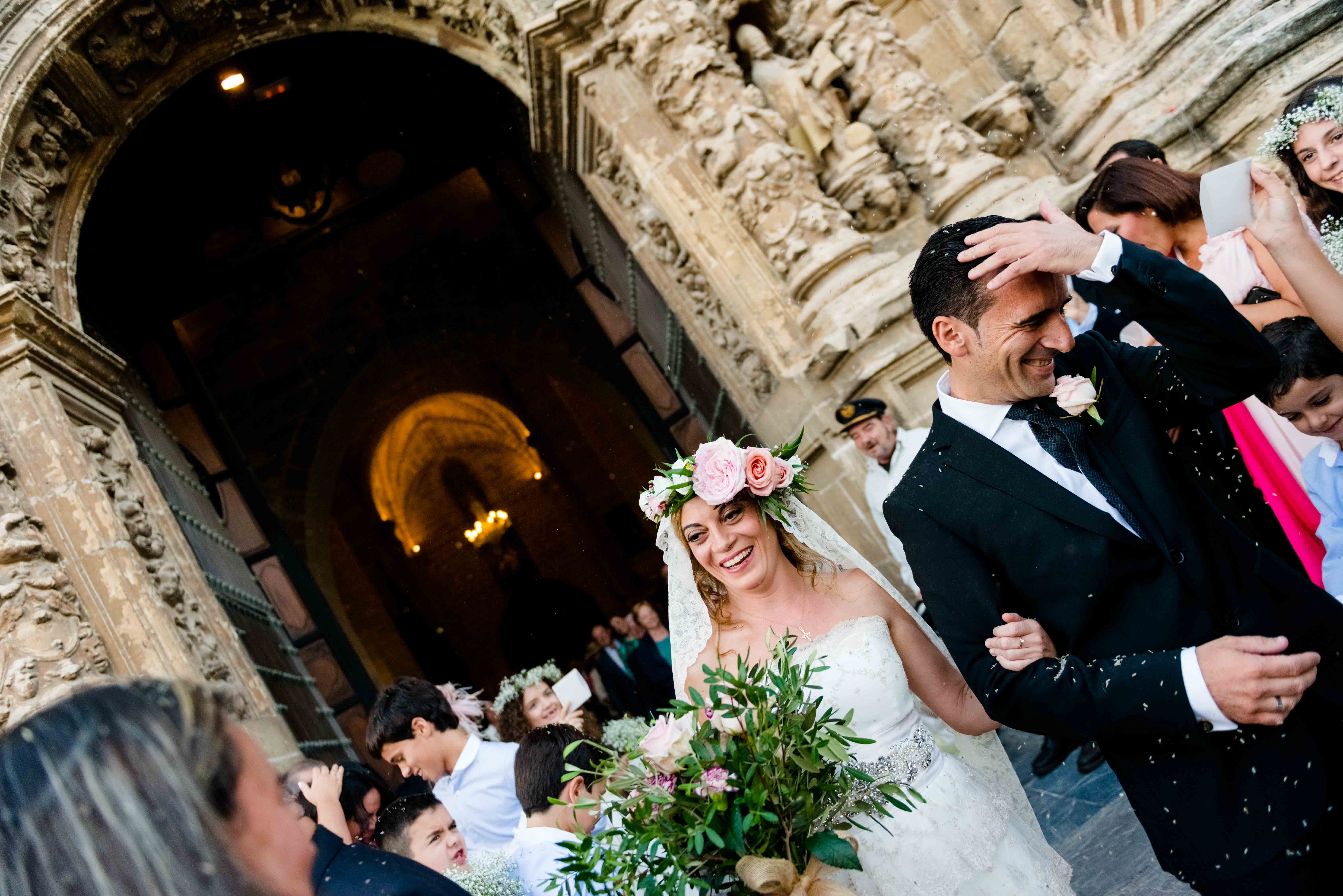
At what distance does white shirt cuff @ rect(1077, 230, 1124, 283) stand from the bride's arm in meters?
1.06

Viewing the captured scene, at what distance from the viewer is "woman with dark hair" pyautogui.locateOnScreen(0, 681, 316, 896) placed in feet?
2.87

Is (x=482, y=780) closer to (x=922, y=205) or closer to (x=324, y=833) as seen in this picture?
(x=324, y=833)

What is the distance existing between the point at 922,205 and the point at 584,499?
12.7 m

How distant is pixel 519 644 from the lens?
1855cm

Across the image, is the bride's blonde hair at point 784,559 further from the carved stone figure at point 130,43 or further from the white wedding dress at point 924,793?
the carved stone figure at point 130,43

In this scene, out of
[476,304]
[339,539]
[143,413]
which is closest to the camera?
[143,413]

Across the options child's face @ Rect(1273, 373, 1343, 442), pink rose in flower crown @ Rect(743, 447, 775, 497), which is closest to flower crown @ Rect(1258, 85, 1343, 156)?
child's face @ Rect(1273, 373, 1343, 442)

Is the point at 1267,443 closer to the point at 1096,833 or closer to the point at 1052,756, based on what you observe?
the point at 1096,833

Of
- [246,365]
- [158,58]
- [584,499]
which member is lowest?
[584,499]

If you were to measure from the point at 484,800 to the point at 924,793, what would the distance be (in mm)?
2498

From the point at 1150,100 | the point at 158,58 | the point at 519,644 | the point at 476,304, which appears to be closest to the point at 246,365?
the point at 476,304

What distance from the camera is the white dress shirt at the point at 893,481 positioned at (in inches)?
190

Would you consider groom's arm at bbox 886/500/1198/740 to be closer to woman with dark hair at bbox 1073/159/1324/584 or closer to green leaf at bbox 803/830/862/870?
green leaf at bbox 803/830/862/870

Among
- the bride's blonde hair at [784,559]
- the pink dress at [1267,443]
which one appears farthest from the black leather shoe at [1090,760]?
the bride's blonde hair at [784,559]
